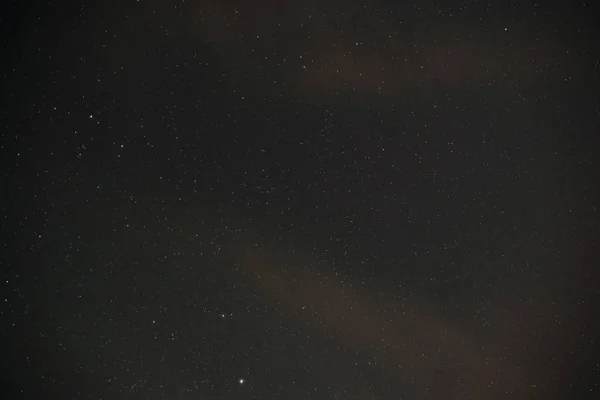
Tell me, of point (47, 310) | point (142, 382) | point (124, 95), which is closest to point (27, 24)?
point (124, 95)

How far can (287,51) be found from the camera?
725 mm

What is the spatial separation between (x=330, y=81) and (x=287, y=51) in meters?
0.07

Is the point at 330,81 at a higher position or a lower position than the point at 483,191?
higher

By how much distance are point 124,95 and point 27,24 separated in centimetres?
15

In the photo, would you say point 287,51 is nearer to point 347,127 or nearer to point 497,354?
point 347,127

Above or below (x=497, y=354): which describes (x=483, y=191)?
above

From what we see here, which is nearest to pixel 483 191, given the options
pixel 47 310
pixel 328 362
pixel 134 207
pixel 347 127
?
pixel 347 127

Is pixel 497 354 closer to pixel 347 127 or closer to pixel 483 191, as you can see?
pixel 483 191

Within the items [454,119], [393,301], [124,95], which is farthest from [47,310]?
[454,119]

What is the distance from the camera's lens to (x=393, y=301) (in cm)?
77

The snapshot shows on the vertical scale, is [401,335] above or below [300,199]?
below

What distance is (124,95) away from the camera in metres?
0.72

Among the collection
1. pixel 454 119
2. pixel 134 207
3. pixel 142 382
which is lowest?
pixel 142 382

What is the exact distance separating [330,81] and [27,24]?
40 cm
